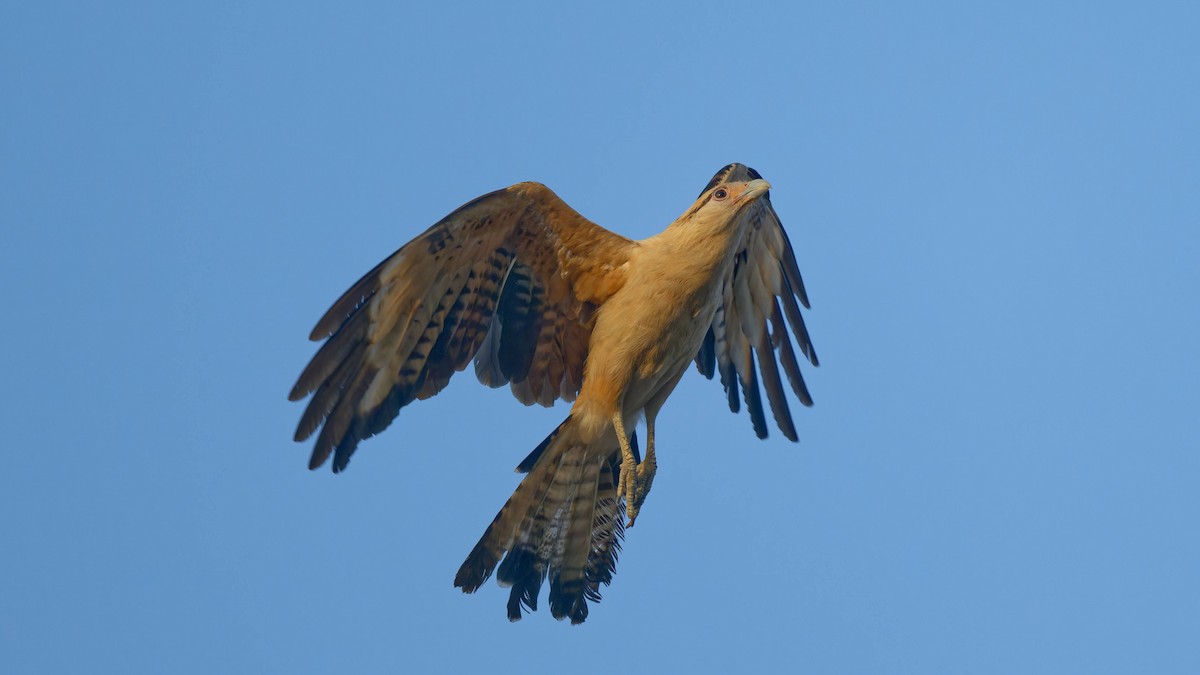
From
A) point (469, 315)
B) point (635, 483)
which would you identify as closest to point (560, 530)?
point (635, 483)

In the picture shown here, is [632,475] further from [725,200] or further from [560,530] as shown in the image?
[725,200]

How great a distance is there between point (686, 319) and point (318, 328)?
8.29 ft

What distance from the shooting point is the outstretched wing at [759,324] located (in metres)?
12.0

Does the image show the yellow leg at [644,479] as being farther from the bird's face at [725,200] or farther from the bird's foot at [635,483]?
the bird's face at [725,200]

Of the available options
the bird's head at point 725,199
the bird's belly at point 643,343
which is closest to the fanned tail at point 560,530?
the bird's belly at point 643,343

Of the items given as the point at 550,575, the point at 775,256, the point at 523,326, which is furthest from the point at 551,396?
the point at 775,256

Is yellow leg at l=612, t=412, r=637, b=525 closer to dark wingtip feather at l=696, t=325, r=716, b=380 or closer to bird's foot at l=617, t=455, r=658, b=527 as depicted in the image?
bird's foot at l=617, t=455, r=658, b=527

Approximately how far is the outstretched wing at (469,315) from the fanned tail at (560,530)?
464 mm

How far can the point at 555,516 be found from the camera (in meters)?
11.4

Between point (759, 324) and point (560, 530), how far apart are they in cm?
227

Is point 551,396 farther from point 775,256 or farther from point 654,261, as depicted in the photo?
point 775,256

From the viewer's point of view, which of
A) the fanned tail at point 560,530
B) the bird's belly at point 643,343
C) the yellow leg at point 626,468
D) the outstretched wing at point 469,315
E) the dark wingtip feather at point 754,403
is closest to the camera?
the outstretched wing at point 469,315

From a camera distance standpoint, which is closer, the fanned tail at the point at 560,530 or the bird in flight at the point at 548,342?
the bird in flight at the point at 548,342

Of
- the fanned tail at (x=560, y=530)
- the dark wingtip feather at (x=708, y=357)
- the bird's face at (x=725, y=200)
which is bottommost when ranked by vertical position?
the fanned tail at (x=560, y=530)
